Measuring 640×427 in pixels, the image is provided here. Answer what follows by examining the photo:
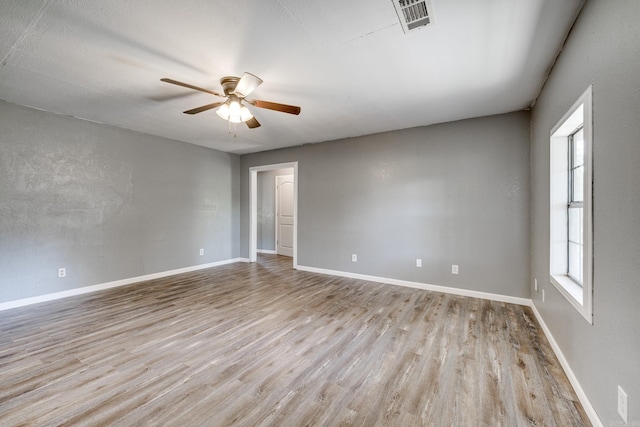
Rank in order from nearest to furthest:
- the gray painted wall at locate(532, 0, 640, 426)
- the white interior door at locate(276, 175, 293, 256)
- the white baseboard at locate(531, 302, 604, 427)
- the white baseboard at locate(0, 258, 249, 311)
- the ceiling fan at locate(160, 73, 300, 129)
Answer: the gray painted wall at locate(532, 0, 640, 426)
the white baseboard at locate(531, 302, 604, 427)
the ceiling fan at locate(160, 73, 300, 129)
the white baseboard at locate(0, 258, 249, 311)
the white interior door at locate(276, 175, 293, 256)

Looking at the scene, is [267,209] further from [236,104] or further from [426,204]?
[236,104]

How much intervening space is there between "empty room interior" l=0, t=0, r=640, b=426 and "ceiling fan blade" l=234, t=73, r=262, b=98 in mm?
28

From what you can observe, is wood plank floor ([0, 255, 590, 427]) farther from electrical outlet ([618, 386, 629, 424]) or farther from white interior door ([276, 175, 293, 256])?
white interior door ([276, 175, 293, 256])

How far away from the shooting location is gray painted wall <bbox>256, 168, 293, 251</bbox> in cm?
736

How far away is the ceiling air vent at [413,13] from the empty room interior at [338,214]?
15 mm

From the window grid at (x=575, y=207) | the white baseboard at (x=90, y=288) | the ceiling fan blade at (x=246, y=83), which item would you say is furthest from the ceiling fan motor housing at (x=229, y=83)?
the white baseboard at (x=90, y=288)

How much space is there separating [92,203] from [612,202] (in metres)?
5.50

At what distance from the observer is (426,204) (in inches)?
159

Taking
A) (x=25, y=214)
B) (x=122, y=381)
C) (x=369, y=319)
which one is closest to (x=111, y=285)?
(x=25, y=214)

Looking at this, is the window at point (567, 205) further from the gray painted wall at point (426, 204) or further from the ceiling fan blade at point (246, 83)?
the ceiling fan blade at point (246, 83)

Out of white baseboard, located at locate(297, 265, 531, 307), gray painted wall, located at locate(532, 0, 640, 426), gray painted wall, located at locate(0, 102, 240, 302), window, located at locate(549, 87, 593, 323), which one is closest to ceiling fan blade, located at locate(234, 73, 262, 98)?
gray painted wall, located at locate(532, 0, 640, 426)

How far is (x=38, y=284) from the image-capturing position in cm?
341

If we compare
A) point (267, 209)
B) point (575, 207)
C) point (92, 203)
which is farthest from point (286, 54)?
point (267, 209)

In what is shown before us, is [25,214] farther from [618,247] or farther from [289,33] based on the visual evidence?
[618,247]
